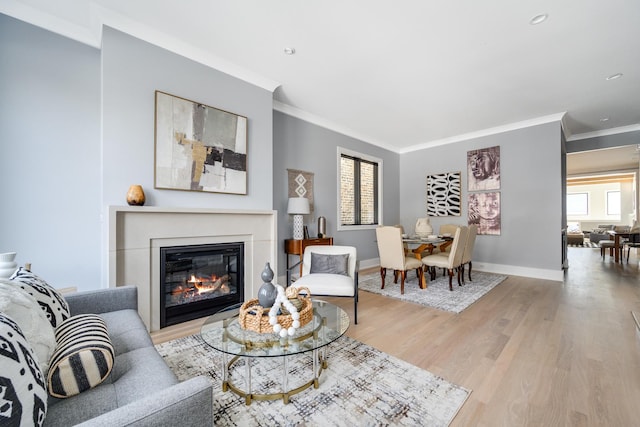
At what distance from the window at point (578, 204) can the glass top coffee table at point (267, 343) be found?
14.9 m

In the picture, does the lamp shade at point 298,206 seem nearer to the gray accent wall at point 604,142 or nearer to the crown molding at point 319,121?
the crown molding at point 319,121

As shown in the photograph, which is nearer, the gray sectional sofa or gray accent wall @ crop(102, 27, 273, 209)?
the gray sectional sofa

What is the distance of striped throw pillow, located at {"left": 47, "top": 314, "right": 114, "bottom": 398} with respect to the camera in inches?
38.3

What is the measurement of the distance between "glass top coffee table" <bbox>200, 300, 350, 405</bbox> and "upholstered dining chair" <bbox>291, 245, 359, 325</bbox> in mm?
765

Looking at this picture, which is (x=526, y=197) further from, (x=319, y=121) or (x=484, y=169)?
(x=319, y=121)

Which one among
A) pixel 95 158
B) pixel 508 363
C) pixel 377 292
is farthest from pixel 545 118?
pixel 95 158

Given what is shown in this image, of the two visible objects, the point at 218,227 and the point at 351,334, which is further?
the point at 218,227

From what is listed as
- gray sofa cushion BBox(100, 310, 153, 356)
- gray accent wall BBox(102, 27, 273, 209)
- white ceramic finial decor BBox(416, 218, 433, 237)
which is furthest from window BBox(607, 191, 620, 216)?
gray sofa cushion BBox(100, 310, 153, 356)

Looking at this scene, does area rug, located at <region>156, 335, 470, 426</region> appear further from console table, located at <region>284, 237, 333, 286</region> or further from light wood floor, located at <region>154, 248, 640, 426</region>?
console table, located at <region>284, 237, 333, 286</region>

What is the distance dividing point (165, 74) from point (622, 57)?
494cm

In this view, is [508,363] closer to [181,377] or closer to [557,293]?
[181,377]

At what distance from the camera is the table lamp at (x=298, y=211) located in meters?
4.05

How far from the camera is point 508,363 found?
6.53 ft

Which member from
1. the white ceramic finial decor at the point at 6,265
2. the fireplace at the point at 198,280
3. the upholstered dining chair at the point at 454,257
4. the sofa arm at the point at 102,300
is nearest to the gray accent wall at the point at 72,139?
the fireplace at the point at 198,280
